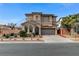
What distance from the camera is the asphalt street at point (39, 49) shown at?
20.9ft

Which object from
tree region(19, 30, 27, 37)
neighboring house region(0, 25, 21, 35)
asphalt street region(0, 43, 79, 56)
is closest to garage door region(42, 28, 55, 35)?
asphalt street region(0, 43, 79, 56)

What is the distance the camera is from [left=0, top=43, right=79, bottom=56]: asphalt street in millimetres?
6371

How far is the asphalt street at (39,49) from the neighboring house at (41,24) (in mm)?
358

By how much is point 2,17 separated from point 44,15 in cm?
106

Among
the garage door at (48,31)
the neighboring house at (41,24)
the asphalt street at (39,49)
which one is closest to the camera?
the asphalt street at (39,49)

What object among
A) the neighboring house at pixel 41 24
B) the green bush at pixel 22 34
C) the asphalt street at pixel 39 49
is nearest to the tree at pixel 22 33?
the green bush at pixel 22 34

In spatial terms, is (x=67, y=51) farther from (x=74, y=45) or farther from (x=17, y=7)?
(x=17, y=7)

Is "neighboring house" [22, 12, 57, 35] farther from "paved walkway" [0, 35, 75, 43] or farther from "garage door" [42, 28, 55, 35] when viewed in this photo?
"paved walkway" [0, 35, 75, 43]

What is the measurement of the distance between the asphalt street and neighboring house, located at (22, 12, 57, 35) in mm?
358

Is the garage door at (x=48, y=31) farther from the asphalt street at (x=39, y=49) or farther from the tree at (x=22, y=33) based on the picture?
the tree at (x=22, y=33)

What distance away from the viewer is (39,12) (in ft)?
22.1

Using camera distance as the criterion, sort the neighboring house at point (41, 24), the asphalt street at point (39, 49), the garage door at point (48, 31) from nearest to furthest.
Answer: the asphalt street at point (39, 49), the neighboring house at point (41, 24), the garage door at point (48, 31)

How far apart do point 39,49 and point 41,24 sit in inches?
25.9

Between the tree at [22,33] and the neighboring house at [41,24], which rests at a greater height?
the neighboring house at [41,24]
